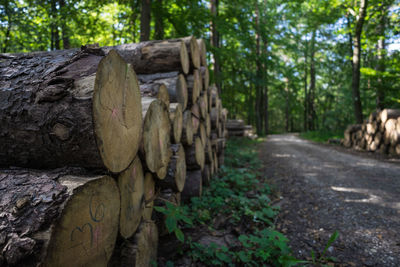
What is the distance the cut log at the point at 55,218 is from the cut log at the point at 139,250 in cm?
27

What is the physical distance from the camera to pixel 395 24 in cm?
1031

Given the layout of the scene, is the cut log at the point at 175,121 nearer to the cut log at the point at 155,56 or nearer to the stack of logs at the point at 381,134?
the cut log at the point at 155,56

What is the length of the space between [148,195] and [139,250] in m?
0.59

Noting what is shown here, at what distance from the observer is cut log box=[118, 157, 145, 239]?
67.8 inches

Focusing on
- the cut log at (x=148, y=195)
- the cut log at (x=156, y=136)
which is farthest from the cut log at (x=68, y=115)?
the cut log at (x=148, y=195)

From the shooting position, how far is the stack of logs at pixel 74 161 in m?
1.12

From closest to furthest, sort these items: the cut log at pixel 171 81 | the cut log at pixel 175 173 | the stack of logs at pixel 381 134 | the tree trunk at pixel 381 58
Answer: the cut log at pixel 175 173 < the cut log at pixel 171 81 < the stack of logs at pixel 381 134 < the tree trunk at pixel 381 58

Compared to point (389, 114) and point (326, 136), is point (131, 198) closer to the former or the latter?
point (389, 114)

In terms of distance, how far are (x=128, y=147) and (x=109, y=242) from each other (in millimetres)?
619

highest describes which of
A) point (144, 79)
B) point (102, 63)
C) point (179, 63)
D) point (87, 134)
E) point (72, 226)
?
point (179, 63)

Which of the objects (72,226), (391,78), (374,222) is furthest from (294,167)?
(391,78)

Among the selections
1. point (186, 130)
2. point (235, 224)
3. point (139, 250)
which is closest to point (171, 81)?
point (186, 130)

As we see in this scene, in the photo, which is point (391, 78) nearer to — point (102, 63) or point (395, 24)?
point (395, 24)

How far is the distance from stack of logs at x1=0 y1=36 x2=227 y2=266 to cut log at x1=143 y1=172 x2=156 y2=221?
2cm
